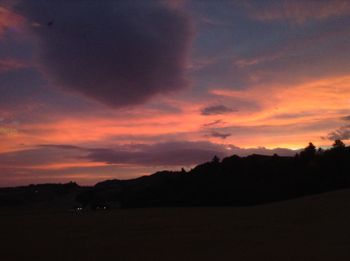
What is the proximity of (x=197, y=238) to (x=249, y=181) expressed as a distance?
23757 mm

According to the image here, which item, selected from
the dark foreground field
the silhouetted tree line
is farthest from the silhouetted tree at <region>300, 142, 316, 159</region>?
the dark foreground field

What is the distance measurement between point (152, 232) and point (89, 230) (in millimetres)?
2719

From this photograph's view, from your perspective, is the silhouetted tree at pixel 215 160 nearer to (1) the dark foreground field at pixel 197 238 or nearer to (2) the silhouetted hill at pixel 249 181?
(2) the silhouetted hill at pixel 249 181

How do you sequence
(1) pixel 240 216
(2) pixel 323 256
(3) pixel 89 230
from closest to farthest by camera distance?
(2) pixel 323 256 → (3) pixel 89 230 → (1) pixel 240 216

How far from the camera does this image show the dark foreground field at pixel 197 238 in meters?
10.9

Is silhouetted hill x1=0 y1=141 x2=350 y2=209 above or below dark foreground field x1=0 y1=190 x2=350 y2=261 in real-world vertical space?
above

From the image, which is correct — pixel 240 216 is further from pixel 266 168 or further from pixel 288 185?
pixel 266 168

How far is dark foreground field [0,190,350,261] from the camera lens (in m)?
10.9

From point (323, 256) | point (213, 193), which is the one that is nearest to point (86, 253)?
point (323, 256)

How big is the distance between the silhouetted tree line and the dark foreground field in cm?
1253

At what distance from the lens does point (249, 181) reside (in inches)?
1455

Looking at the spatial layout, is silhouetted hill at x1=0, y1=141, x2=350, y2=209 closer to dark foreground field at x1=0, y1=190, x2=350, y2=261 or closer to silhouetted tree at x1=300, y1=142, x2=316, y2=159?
silhouetted tree at x1=300, y1=142, x2=316, y2=159

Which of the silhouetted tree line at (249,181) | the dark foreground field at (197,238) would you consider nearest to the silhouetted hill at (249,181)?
the silhouetted tree line at (249,181)

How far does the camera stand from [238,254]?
10797 mm
